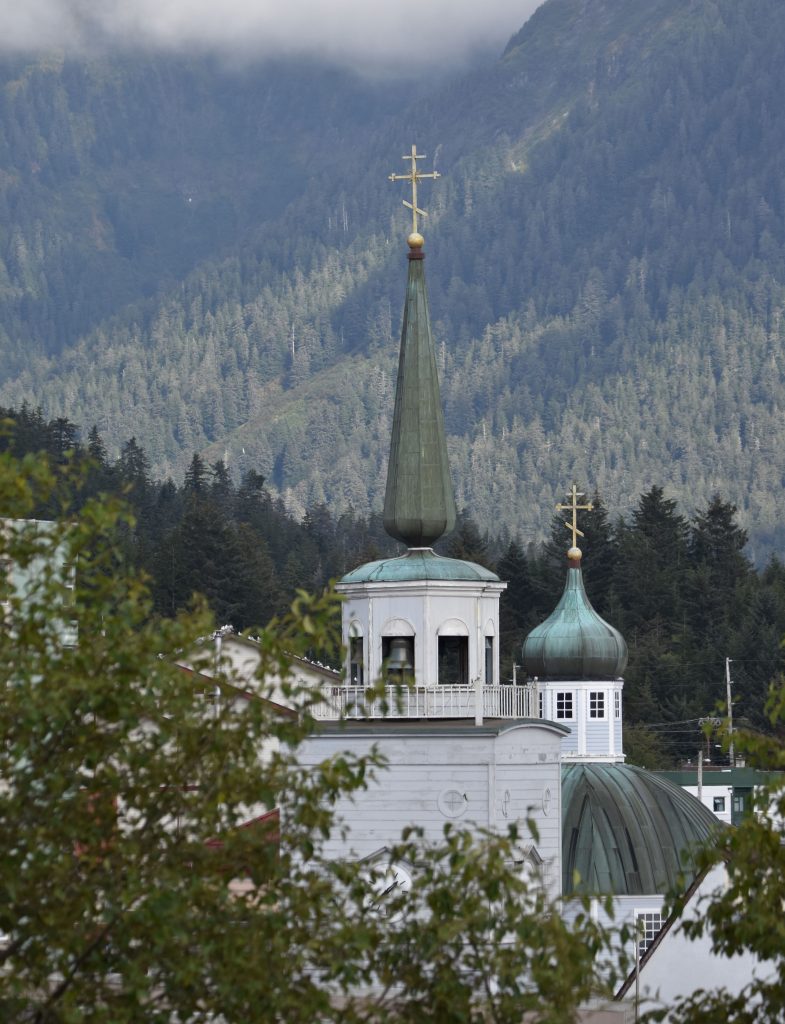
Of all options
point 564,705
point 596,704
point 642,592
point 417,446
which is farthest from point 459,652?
point 642,592

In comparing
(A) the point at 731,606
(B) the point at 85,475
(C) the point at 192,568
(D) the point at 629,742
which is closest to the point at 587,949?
(B) the point at 85,475

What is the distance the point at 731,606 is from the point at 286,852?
140m

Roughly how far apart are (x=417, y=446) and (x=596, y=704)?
40080mm

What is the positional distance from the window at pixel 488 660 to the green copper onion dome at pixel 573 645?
127 feet

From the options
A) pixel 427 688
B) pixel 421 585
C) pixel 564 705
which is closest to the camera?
pixel 427 688

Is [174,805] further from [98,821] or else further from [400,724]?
[400,724]

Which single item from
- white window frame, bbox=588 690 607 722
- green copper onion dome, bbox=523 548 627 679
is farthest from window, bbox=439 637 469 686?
green copper onion dome, bbox=523 548 627 679

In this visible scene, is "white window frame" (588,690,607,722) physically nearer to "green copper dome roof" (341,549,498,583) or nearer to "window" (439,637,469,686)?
"window" (439,637,469,686)

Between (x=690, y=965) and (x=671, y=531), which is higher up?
(x=671, y=531)

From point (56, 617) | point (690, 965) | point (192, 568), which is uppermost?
point (192, 568)

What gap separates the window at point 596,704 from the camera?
257ft

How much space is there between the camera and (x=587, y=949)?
1867 centimetres

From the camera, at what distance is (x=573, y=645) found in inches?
3123

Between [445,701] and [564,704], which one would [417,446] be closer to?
[445,701]
